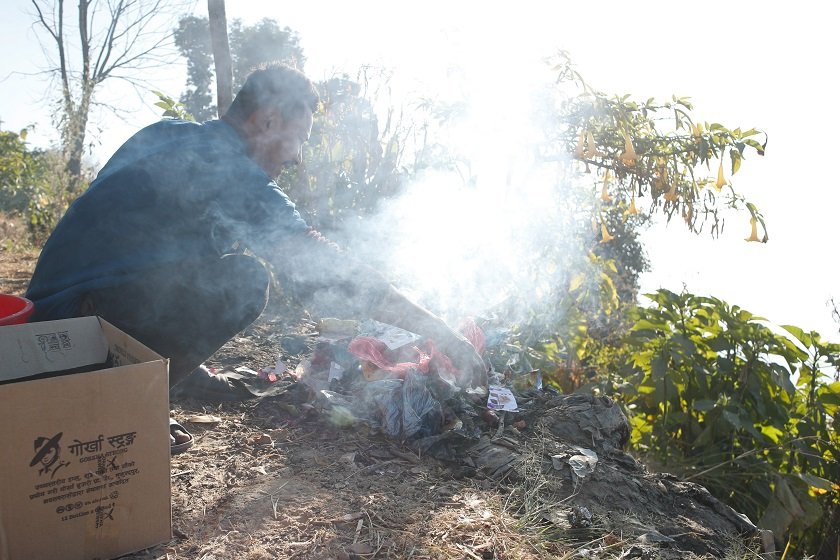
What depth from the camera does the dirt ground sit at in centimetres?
153

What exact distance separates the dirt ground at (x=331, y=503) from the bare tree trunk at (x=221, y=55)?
128 inches

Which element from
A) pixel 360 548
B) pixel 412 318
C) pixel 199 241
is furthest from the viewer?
pixel 199 241

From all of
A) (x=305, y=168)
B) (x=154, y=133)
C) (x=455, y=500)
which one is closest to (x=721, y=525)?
(x=455, y=500)

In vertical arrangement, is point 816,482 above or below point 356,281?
below

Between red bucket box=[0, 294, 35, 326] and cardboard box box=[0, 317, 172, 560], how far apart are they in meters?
0.54

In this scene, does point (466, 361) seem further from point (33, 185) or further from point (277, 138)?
point (33, 185)

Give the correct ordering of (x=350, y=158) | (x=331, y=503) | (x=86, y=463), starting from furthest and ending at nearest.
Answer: (x=350, y=158)
(x=331, y=503)
(x=86, y=463)

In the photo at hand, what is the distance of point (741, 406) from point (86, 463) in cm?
267

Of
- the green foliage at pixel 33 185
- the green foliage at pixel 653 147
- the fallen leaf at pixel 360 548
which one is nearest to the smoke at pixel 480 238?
the green foliage at pixel 653 147

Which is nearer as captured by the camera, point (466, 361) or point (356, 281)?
point (356, 281)

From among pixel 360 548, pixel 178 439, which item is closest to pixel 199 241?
pixel 178 439

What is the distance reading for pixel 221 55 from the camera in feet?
16.3

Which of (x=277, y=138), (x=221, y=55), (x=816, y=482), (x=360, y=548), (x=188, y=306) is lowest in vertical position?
(x=816, y=482)

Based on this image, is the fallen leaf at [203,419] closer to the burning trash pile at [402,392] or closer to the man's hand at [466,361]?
the burning trash pile at [402,392]
